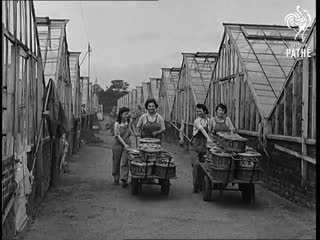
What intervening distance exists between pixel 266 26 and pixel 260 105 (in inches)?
143

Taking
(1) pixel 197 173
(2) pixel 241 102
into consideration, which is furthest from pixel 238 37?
(1) pixel 197 173

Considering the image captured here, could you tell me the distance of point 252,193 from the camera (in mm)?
7371

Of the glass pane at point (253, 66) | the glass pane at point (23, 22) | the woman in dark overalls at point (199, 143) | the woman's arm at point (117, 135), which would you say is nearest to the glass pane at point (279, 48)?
the glass pane at point (253, 66)

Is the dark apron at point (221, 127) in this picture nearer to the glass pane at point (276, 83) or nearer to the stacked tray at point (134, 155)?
the stacked tray at point (134, 155)

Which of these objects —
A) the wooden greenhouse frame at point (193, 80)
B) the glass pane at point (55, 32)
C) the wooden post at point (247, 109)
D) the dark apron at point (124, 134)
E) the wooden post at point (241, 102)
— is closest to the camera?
the dark apron at point (124, 134)

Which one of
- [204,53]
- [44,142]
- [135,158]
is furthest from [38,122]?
[204,53]

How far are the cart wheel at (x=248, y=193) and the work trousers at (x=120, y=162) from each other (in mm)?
2336

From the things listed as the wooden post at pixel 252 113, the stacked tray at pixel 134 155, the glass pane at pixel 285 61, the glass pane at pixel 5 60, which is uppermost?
the glass pane at pixel 285 61

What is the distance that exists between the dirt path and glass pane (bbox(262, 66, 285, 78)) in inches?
128

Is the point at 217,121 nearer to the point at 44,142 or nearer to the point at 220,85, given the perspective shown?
the point at 44,142

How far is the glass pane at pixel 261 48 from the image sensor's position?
12.2 metres

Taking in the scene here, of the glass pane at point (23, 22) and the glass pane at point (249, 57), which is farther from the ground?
the glass pane at point (249, 57)

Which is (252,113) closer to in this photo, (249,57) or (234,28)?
(249,57)

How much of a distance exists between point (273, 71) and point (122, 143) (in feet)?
15.2
